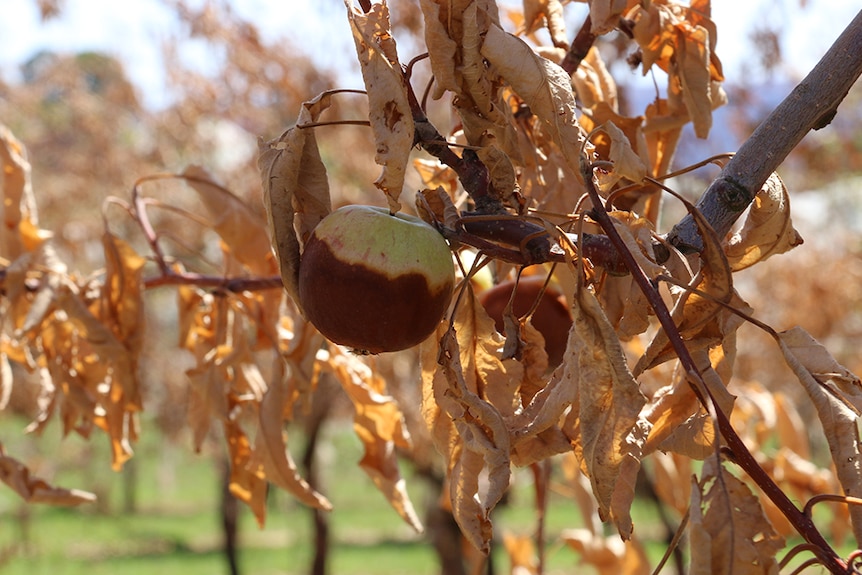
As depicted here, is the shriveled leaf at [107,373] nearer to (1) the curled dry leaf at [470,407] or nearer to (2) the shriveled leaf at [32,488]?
(2) the shriveled leaf at [32,488]

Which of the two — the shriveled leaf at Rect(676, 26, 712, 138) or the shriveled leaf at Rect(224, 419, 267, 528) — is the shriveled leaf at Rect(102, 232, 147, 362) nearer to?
the shriveled leaf at Rect(224, 419, 267, 528)

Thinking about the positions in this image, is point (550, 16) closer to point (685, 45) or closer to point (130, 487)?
point (685, 45)

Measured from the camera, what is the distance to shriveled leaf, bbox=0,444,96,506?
1.41m

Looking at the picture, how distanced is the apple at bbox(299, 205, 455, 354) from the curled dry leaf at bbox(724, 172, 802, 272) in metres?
0.28

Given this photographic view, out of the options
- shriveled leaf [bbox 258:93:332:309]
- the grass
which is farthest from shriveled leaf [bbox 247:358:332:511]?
the grass

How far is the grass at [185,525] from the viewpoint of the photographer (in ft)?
31.3

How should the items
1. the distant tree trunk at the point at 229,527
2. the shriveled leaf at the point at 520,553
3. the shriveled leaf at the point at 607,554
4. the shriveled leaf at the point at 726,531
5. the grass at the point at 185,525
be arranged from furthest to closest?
the grass at the point at 185,525
the distant tree trunk at the point at 229,527
the shriveled leaf at the point at 520,553
the shriveled leaf at the point at 607,554
the shriveled leaf at the point at 726,531

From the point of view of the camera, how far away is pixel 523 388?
910mm

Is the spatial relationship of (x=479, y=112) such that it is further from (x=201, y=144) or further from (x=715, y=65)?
(x=201, y=144)

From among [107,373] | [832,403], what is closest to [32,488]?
[107,373]

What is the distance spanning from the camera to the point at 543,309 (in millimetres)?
1173

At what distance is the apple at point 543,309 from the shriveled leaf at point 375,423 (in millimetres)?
211

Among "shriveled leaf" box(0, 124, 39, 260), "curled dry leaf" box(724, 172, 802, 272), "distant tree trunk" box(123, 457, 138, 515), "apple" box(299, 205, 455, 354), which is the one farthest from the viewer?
"distant tree trunk" box(123, 457, 138, 515)

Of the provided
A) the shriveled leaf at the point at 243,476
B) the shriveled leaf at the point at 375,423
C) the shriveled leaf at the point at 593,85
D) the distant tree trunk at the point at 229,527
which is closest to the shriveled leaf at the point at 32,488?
the shriveled leaf at the point at 243,476
